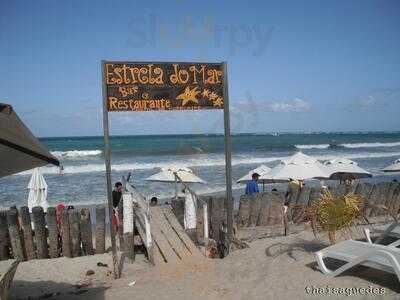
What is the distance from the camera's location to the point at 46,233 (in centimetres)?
966

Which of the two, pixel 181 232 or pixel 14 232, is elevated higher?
pixel 14 232

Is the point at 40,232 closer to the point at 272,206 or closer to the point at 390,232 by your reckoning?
the point at 272,206

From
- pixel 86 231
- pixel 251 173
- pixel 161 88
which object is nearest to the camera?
pixel 161 88

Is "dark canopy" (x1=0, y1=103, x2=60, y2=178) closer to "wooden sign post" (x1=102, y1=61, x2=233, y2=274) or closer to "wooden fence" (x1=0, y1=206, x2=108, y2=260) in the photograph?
"wooden sign post" (x1=102, y1=61, x2=233, y2=274)

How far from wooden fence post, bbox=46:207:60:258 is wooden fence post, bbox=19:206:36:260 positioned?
14.6 inches

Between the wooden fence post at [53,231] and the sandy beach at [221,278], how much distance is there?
240 mm

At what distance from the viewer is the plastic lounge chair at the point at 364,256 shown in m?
5.47

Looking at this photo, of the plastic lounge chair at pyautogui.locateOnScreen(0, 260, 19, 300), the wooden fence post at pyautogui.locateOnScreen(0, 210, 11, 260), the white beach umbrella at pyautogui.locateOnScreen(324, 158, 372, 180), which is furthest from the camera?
the white beach umbrella at pyautogui.locateOnScreen(324, 158, 372, 180)

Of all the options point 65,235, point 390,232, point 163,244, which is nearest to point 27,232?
point 65,235

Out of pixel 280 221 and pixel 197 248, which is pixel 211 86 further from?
pixel 280 221

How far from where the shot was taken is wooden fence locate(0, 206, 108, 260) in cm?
939

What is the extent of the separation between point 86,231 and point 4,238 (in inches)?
64.9

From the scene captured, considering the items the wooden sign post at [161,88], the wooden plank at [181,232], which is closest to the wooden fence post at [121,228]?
the wooden plank at [181,232]

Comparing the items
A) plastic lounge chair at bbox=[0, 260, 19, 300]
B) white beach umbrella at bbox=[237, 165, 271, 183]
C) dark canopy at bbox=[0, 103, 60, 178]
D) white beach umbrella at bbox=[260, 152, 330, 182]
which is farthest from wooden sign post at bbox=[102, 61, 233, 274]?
white beach umbrella at bbox=[237, 165, 271, 183]
